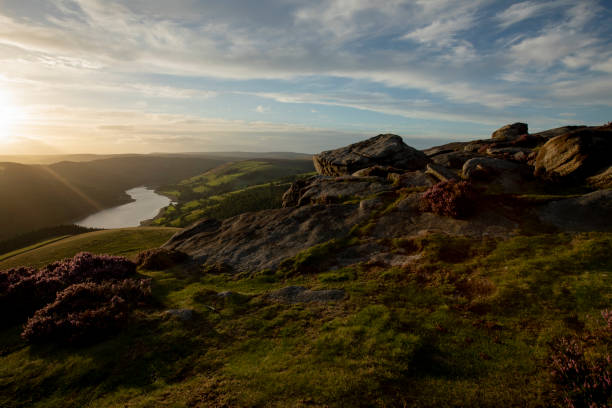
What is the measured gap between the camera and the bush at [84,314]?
11648 millimetres

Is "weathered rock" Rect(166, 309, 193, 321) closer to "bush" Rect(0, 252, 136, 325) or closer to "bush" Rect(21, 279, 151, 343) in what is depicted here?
"bush" Rect(21, 279, 151, 343)

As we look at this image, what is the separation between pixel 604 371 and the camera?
6.41 m

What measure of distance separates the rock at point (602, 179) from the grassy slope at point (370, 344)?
932 centimetres

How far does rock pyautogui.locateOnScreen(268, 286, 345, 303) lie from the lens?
1220 cm

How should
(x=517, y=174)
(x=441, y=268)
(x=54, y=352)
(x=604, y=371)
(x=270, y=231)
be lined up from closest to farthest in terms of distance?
(x=604, y=371) < (x=54, y=352) < (x=441, y=268) < (x=270, y=231) < (x=517, y=174)

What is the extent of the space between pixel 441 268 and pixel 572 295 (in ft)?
14.1

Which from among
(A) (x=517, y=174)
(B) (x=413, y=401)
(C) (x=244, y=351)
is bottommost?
(C) (x=244, y=351)

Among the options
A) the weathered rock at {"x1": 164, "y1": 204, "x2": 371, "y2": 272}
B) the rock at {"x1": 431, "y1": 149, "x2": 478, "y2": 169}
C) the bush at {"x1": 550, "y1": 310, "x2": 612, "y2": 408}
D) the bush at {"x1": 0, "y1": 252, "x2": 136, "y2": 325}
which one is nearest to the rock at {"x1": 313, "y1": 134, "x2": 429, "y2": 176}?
the rock at {"x1": 431, "y1": 149, "x2": 478, "y2": 169}

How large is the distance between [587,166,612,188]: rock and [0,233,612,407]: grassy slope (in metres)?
9.32

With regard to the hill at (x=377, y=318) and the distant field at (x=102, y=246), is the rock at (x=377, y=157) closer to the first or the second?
the hill at (x=377, y=318)

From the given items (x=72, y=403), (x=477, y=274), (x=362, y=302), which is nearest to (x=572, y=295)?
(x=477, y=274)

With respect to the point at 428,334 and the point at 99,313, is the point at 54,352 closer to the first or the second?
the point at 99,313

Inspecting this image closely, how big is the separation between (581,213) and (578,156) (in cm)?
901

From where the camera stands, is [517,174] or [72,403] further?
[517,174]
